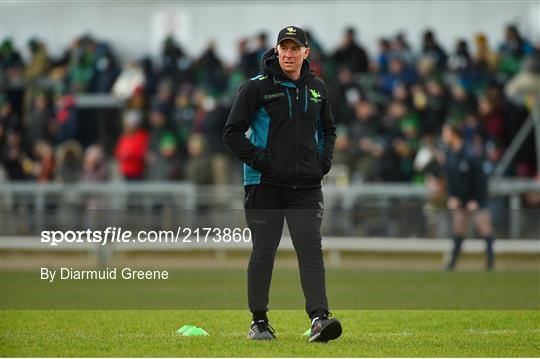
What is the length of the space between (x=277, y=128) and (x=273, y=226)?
2.41 feet

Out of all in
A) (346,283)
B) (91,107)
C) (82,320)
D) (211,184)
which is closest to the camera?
(82,320)

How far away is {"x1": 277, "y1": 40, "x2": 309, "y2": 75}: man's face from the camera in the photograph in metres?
9.48

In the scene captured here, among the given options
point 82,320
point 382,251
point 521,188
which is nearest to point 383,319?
point 82,320

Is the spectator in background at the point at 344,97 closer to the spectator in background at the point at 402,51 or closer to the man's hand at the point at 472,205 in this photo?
the spectator in background at the point at 402,51

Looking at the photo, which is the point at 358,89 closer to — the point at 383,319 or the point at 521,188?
the point at 521,188

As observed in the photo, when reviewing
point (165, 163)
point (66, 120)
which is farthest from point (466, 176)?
point (66, 120)

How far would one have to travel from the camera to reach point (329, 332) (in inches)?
368

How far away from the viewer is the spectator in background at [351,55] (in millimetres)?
23016

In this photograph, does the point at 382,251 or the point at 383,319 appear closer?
the point at 383,319

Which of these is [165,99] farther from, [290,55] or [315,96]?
[290,55]

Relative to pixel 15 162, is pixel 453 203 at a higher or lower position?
lower

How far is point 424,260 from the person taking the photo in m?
20.1

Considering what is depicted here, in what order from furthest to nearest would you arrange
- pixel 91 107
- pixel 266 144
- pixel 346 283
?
pixel 91 107
pixel 346 283
pixel 266 144

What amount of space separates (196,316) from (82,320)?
1.10m
